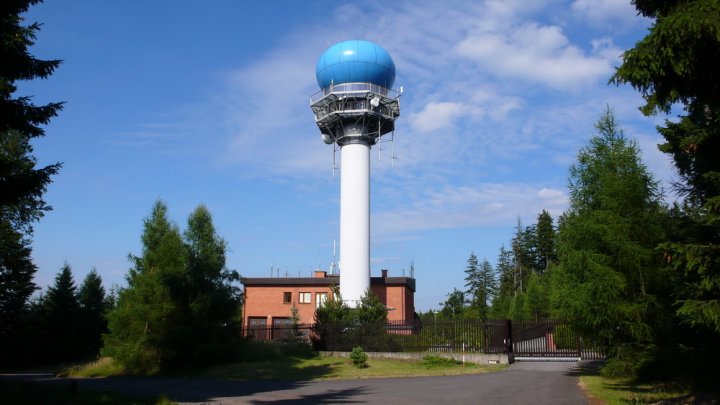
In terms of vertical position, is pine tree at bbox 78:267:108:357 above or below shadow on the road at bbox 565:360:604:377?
above

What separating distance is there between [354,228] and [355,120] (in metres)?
7.79

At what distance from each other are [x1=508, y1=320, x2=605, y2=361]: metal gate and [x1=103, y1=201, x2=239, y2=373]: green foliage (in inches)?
545

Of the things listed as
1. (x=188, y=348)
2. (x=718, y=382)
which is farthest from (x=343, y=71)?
(x=718, y=382)

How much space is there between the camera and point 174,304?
2800cm

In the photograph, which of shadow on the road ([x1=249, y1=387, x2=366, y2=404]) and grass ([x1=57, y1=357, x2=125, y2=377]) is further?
grass ([x1=57, y1=357, x2=125, y2=377])

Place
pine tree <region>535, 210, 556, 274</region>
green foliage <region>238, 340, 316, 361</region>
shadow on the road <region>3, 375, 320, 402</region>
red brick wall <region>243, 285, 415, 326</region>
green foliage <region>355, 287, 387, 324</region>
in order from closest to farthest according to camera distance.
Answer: shadow on the road <region>3, 375, 320, 402</region>
green foliage <region>238, 340, 316, 361</region>
green foliage <region>355, 287, 387, 324</region>
red brick wall <region>243, 285, 415, 326</region>
pine tree <region>535, 210, 556, 274</region>

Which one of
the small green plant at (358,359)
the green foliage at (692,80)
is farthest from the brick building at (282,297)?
the green foliage at (692,80)

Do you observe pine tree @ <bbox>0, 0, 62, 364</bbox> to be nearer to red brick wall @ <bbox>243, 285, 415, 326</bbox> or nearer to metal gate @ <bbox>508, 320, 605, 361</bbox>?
red brick wall @ <bbox>243, 285, 415, 326</bbox>

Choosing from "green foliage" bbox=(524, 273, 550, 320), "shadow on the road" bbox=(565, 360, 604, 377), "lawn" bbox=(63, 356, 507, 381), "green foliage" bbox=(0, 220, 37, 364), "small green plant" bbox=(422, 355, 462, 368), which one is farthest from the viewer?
"green foliage" bbox=(524, 273, 550, 320)

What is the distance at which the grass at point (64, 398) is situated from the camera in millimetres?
13711

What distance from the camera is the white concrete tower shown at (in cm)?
4053

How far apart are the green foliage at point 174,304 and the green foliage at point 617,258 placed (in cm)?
1637

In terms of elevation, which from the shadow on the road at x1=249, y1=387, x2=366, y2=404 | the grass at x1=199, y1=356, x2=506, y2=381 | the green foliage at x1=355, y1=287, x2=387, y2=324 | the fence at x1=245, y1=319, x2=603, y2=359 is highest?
the green foliage at x1=355, y1=287, x2=387, y2=324

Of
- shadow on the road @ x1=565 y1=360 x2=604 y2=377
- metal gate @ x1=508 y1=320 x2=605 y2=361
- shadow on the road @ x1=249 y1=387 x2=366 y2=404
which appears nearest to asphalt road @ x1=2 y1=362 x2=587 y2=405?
shadow on the road @ x1=249 y1=387 x2=366 y2=404
